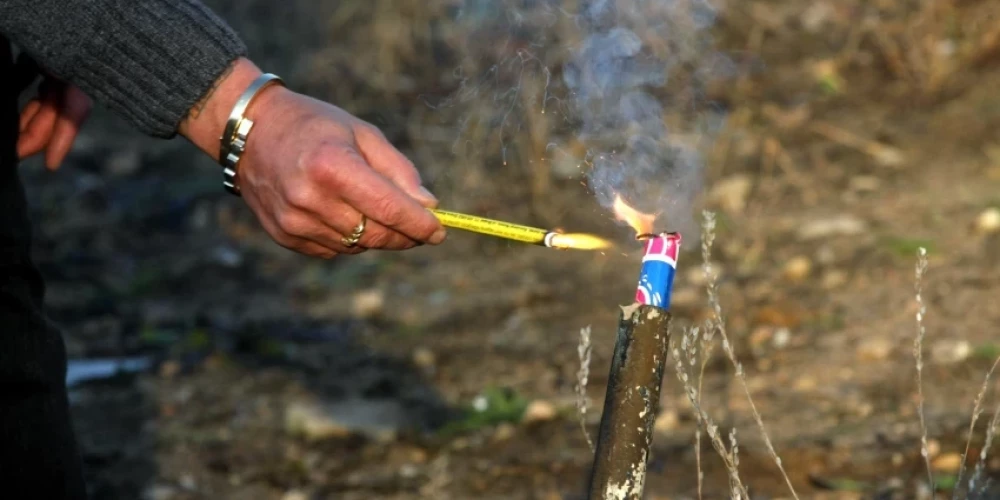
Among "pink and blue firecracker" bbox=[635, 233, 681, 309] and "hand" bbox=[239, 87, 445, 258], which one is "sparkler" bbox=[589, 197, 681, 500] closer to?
"pink and blue firecracker" bbox=[635, 233, 681, 309]

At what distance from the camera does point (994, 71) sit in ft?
17.4

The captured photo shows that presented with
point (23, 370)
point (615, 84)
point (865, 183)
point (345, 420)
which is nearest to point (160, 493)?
point (345, 420)

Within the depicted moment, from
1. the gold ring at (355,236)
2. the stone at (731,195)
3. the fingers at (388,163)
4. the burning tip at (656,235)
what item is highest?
the stone at (731,195)

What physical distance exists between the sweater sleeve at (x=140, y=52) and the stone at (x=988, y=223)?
3.07 m

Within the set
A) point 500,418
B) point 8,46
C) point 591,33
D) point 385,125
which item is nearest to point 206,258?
point 385,125

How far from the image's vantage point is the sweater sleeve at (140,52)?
1716mm

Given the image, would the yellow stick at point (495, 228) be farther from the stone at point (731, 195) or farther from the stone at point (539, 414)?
the stone at point (731, 195)

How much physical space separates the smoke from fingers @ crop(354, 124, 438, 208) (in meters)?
0.28

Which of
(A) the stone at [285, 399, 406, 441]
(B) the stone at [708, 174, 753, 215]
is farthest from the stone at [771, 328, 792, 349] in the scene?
(A) the stone at [285, 399, 406, 441]

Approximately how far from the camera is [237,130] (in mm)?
1737

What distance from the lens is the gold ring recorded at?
1720 mm

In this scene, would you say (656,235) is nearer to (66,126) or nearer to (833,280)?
(66,126)

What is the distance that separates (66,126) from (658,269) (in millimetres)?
1356

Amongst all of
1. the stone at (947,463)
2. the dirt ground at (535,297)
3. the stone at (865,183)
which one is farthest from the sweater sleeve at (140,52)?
the stone at (865,183)
